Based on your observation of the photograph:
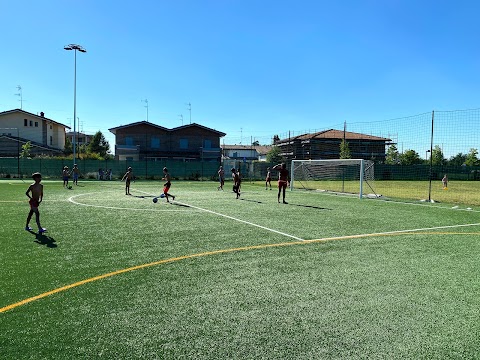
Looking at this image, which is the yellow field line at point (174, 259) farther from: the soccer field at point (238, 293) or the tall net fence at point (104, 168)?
the tall net fence at point (104, 168)

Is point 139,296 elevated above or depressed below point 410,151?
below

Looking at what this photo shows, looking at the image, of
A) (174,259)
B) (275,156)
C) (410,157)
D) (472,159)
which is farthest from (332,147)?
(174,259)

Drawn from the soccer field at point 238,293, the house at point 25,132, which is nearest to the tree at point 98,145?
the house at point 25,132

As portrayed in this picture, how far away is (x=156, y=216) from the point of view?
1304 cm

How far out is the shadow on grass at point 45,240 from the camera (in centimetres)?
831

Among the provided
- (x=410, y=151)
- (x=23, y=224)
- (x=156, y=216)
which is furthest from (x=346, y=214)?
(x=410, y=151)

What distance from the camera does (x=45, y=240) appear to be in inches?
345

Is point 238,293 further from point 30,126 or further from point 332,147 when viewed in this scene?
point 30,126

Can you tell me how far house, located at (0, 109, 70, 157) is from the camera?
5409cm

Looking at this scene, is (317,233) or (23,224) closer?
(317,233)

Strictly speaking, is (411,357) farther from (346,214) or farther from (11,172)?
(11,172)

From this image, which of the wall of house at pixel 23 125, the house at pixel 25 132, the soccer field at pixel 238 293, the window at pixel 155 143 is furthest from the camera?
the window at pixel 155 143

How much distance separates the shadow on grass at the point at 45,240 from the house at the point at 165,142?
48.1m

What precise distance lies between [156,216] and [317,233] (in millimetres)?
5850
